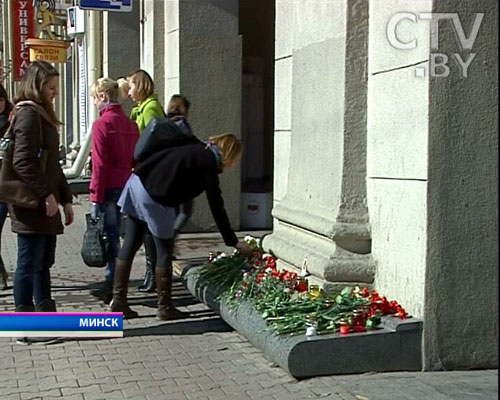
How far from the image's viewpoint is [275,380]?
16.8 feet

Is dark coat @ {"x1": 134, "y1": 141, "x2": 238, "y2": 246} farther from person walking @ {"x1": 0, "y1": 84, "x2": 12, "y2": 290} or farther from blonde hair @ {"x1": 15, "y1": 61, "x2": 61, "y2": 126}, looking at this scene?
person walking @ {"x1": 0, "y1": 84, "x2": 12, "y2": 290}

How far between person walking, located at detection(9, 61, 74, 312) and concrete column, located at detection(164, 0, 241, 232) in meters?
4.59

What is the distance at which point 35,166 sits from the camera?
5.76 meters

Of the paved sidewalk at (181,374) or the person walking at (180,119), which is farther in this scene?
the person walking at (180,119)

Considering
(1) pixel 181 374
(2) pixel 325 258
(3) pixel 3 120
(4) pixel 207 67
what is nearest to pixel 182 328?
(1) pixel 181 374

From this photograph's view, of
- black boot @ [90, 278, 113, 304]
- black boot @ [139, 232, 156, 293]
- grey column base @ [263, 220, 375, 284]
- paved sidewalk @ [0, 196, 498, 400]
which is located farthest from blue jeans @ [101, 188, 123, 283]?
grey column base @ [263, 220, 375, 284]

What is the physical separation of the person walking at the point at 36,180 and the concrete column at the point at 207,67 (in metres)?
4.59

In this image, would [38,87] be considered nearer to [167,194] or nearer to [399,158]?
[167,194]

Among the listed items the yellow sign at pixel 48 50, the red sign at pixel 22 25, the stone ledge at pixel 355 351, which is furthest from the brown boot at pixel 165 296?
the red sign at pixel 22 25

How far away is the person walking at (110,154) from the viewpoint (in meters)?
6.93

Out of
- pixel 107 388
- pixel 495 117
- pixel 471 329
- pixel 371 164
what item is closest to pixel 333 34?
pixel 371 164

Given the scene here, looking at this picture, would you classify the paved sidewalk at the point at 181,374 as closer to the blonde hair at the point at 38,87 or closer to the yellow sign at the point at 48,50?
the blonde hair at the point at 38,87

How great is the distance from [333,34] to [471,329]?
2275mm

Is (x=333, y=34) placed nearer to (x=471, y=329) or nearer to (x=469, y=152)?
(x=469, y=152)
